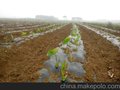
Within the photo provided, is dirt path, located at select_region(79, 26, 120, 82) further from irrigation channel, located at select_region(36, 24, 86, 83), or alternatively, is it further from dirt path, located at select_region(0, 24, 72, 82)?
dirt path, located at select_region(0, 24, 72, 82)

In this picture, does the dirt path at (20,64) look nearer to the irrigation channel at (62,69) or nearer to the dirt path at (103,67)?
the irrigation channel at (62,69)

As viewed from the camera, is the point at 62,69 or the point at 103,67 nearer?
the point at 62,69

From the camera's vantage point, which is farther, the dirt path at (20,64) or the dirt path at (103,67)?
the dirt path at (103,67)

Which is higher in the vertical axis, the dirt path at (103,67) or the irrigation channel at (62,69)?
the irrigation channel at (62,69)

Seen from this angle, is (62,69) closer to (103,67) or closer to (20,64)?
(20,64)

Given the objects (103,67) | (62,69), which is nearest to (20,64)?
(62,69)

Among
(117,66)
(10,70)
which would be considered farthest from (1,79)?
(117,66)

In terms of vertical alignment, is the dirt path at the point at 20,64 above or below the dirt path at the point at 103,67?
above

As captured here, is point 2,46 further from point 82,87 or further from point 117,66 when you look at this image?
point 82,87

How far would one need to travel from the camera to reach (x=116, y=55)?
416 inches

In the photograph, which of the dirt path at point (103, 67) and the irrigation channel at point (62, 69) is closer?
the irrigation channel at point (62, 69)

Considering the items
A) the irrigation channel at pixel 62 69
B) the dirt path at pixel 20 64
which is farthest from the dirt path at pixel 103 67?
the dirt path at pixel 20 64

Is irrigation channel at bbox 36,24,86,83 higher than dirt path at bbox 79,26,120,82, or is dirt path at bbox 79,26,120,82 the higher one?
irrigation channel at bbox 36,24,86,83

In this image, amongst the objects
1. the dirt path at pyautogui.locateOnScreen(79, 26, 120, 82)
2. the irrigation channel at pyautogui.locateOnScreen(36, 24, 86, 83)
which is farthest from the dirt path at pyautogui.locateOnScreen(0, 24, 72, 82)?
the dirt path at pyautogui.locateOnScreen(79, 26, 120, 82)
